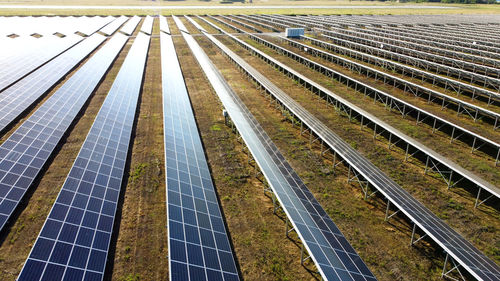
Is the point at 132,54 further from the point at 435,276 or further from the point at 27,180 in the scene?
the point at 435,276

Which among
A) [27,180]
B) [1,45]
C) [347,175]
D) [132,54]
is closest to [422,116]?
[347,175]

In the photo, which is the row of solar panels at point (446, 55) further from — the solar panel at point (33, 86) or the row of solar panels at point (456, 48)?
the solar panel at point (33, 86)

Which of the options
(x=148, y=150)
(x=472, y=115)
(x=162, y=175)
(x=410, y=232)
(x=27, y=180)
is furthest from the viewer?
(x=472, y=115)

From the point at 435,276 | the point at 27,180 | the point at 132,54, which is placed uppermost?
the point at 132,54

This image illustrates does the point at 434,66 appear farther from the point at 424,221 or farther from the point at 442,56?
the point at 424,221

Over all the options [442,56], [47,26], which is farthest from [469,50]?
[47,26]

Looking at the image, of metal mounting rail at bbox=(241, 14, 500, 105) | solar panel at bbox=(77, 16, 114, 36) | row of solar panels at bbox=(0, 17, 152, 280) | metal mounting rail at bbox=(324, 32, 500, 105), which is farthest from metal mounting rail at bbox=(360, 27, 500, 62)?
solar panel at bbox=(77, 16, 114, 36)

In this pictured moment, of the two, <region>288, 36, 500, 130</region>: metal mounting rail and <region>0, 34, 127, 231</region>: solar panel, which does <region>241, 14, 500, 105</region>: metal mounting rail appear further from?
<region>0, 34, 127, 231</region>: solar panel
